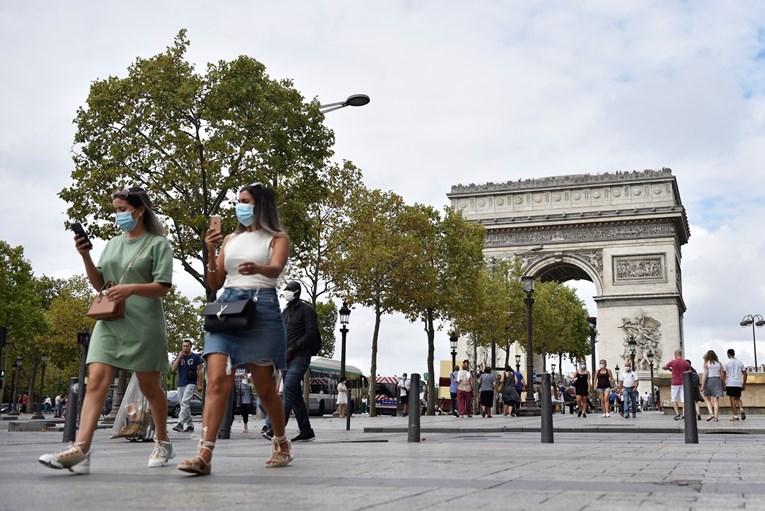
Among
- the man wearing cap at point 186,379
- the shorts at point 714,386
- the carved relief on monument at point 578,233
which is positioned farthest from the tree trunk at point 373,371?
the carved relief on monument at point 578,233

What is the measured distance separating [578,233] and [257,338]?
199 ft

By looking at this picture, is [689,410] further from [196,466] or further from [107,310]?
[107,310]

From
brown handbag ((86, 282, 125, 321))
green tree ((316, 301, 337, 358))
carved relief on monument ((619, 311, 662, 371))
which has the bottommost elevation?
brown handbag ((86, 282, 125, 321))

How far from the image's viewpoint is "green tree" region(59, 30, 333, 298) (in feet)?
83.1

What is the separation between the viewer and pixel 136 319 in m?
6.11

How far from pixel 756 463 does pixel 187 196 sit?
2059cm

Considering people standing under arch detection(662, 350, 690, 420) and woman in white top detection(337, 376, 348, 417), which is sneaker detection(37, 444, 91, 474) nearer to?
people standing under arch detection(662, 350, 690, 420)

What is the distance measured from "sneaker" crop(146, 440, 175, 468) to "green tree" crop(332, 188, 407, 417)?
30858mm

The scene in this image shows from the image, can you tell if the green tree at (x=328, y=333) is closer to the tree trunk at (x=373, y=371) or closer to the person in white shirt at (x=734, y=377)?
the tree trunk at (x=373, y=371)

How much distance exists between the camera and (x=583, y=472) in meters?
6.30

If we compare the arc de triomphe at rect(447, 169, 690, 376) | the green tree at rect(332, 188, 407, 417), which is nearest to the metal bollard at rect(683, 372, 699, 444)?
the green tree at rect(332, 188, 407, 417)

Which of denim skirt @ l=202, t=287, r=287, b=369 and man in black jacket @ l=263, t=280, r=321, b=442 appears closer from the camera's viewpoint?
denim skirt @ l=202, t=287, r=287, b=369

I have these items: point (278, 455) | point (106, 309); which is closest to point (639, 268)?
point (278, 455)

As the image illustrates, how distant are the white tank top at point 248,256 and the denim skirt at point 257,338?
6cm
